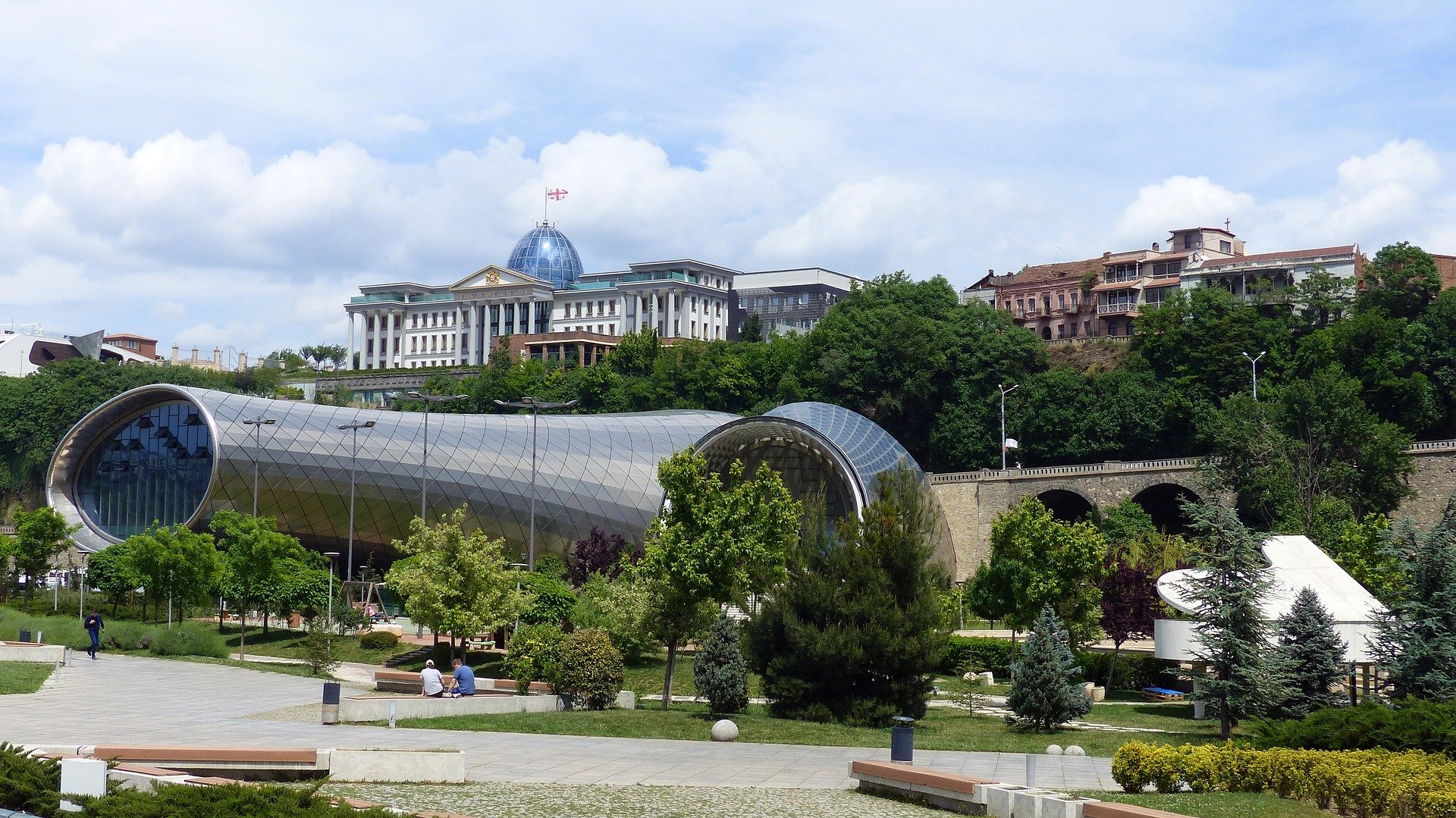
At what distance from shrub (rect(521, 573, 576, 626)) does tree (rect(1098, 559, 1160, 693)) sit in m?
15.5

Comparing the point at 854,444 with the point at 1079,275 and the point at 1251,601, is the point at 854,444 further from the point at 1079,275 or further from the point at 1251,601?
the point at 1079,275

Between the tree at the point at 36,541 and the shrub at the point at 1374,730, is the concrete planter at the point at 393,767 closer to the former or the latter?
the shrub at the point at 1374,730

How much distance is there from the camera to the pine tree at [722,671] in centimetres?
2639

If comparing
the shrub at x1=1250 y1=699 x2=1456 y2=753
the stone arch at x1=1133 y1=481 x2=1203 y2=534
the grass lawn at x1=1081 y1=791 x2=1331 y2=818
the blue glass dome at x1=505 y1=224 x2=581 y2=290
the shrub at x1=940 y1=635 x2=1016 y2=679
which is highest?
the blue glass dome at x1=505 y1=224 x2=581 y2=290

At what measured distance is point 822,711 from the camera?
27078 mm

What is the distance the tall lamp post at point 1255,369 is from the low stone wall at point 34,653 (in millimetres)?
53133

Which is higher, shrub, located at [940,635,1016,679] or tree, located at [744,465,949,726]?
tree, located at [744,465,949,726]

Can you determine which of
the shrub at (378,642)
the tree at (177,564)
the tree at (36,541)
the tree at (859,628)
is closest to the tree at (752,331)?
the tree at (36,541)

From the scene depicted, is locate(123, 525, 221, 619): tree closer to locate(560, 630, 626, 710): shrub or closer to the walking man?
the walking man

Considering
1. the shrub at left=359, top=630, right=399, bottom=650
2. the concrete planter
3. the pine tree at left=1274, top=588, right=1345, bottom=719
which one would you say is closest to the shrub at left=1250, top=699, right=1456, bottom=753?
the pine tree at left=1274, top=588, right=1345, bottom=719

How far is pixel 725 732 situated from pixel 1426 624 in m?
11.6

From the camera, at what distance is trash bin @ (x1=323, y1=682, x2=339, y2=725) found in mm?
22469

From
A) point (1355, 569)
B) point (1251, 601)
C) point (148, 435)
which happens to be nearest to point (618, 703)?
point (1251, 601)

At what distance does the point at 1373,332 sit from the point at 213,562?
56206 mm
